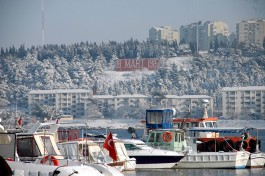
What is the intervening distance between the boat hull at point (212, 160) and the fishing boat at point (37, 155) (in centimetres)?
1908

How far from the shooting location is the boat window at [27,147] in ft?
107

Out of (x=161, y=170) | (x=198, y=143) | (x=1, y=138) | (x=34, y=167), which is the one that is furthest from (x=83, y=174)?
(x=198, y=143)

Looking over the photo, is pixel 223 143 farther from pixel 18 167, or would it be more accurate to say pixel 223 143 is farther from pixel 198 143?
pixel 18 167

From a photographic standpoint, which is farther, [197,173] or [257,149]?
[257,149]

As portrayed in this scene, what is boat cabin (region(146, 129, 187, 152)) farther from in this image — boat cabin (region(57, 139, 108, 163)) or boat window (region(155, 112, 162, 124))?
boat cabin (region(57, 139, 108, 163))

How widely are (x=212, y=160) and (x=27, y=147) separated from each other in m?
21.4

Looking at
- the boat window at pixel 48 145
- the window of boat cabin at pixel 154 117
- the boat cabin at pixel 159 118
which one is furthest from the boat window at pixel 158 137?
the boat window at pixel 48 145

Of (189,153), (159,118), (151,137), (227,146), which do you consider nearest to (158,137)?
(151,137)

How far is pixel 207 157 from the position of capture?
2083 inches

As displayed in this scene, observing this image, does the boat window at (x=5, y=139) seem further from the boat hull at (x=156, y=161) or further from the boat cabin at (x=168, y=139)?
the boat cabin at (x=168, y=139)

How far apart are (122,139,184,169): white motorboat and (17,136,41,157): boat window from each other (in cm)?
1748

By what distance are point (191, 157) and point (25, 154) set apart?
21272 millimetres

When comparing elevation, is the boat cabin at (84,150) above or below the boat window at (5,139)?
below

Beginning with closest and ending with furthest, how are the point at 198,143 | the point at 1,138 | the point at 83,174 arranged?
the point at 83,174
the point at 1,138
the point at 198,143
